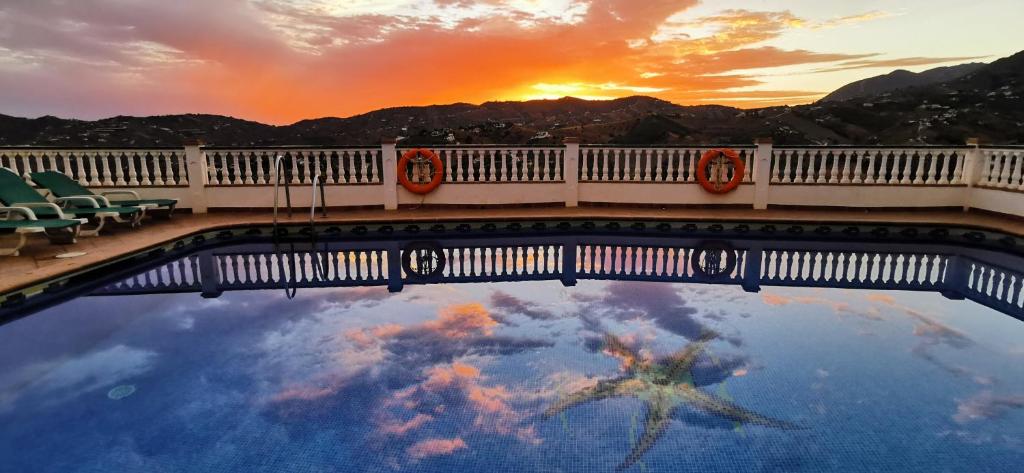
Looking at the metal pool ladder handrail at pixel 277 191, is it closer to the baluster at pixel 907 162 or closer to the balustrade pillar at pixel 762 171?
the balustrade pillar at pixel 762 171

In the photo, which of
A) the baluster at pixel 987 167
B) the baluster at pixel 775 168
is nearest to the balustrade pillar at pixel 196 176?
the baluster at pixel 775 168

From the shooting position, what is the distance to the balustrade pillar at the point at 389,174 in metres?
8.23

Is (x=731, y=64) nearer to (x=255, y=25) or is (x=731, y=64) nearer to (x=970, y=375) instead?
(x=255, y=25)

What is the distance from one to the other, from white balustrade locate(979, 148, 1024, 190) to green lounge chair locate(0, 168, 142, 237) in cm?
1195

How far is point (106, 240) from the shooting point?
602cm

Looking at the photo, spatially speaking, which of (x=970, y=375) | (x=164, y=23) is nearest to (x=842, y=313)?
(x=970, y=375)

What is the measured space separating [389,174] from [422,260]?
287cm

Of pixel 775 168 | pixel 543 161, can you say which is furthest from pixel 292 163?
pixel 775 168

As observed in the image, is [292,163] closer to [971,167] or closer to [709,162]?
[709,162]

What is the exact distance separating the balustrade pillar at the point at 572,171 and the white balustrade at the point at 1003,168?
6.10m

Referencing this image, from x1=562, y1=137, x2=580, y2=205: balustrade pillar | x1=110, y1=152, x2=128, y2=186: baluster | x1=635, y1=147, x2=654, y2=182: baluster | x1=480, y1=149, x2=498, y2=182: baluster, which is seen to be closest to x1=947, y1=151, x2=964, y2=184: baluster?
x1=635, y1=147, x2=654, y2=182: baluster

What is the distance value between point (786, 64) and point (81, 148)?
21992mm

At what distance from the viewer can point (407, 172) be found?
8.44 meters

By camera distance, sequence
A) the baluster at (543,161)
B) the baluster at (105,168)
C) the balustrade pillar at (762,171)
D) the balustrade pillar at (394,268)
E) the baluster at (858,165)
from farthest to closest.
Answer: the baluster at (543,161), the balustrade pillar at (762,171), the baluster at (858,165), the baluster at (105,168), the balustrade pillar at (394,268)
